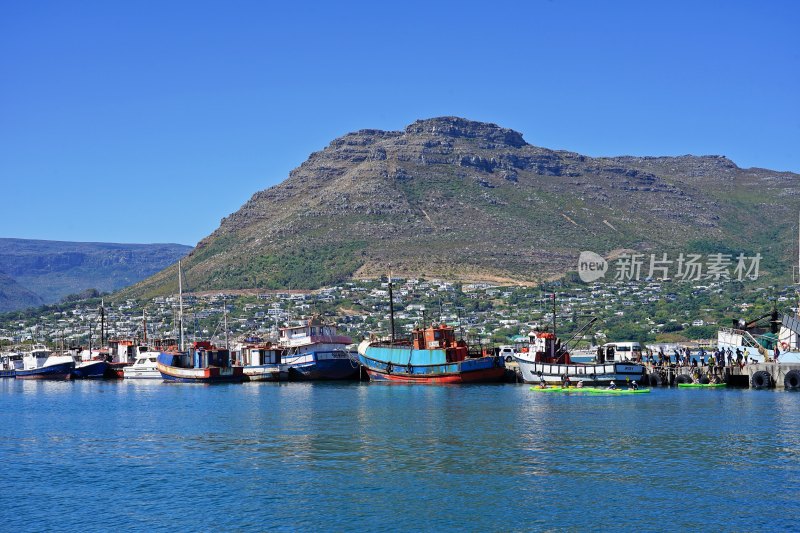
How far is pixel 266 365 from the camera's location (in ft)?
393

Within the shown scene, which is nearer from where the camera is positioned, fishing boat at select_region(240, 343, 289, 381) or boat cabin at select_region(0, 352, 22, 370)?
fishing boat at select_region(240, 343, 289, 381)

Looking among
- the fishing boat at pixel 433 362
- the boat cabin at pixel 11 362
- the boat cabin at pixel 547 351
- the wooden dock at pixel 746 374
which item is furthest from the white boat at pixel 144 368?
the wooden dock at pixel 746 374

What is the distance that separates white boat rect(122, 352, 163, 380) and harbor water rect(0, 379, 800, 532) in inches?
2085

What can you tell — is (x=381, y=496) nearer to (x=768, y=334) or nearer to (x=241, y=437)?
(x=241, y=437)

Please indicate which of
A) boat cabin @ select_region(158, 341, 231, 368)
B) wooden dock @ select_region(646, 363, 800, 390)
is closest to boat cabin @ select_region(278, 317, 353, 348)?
boat cabin @ select_region(158, 341, 231, 368)

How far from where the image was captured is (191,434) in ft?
213

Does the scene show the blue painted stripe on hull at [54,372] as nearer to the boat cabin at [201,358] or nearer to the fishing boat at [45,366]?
the fishing boat at [45,366]

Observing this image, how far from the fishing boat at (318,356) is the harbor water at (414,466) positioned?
1334 inches

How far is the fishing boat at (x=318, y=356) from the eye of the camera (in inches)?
4631

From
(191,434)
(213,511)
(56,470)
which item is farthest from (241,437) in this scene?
(213,511)

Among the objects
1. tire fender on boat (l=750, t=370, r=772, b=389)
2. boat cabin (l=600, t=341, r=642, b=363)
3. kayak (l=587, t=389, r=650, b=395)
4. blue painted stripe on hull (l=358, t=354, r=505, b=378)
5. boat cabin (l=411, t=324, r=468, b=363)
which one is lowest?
kayak (l=587, t=389, r=650, b=395)

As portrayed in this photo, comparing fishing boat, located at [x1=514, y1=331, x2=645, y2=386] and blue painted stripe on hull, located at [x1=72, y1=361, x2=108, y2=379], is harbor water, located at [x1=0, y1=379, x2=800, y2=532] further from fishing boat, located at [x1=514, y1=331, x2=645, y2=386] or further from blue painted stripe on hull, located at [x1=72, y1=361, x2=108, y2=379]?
blue painted stripe on hull, located at [x1=72, y1=361, x2=108, y2=379]

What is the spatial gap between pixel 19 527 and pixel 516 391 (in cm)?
5979

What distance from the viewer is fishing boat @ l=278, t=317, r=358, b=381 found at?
11762 cm
